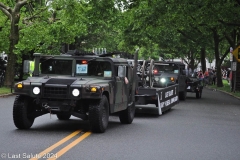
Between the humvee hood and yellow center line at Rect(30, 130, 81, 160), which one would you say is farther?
the humvee hood

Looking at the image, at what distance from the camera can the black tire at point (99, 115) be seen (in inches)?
518

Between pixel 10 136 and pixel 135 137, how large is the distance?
2.67 meters

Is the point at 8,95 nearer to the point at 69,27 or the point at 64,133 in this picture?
the point at 69,27

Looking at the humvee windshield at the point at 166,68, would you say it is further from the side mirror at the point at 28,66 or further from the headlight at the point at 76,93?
the headlight at the point at 76,93

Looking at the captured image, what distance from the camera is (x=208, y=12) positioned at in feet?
104

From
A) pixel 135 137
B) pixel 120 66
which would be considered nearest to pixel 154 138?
pixel 135 137

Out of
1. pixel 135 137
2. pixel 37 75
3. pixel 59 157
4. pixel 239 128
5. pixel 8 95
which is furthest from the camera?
pixel 8 95

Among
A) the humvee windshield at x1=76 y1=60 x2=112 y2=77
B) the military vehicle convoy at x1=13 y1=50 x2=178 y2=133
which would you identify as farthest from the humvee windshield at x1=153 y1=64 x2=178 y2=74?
the humvee windshield at x1=76 y1=60 x2=112 y2=77

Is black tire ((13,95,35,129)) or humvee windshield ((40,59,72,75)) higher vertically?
humvee windshield ((40,59,72,75))

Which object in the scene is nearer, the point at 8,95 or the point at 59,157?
the point at 59,157

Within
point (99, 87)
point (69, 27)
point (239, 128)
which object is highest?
point (69, 27)

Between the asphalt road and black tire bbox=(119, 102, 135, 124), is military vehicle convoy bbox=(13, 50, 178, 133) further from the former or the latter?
the asphalt road

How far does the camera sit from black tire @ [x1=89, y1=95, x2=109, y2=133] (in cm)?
1316

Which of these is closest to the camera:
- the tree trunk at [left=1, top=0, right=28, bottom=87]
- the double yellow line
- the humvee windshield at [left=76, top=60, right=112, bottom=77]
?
the double yellow line
